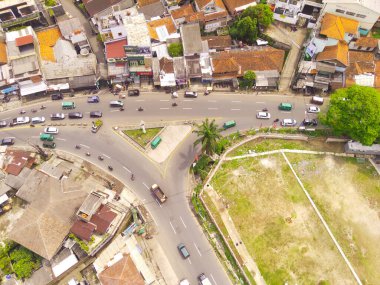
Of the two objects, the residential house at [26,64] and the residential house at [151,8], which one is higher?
the residential house at [151,8]

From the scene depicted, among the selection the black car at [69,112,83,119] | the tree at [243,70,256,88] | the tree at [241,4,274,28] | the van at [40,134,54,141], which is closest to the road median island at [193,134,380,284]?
the tree at [243,70,256,88]

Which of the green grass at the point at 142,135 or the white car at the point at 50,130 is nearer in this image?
the green grass at the point at 142,135

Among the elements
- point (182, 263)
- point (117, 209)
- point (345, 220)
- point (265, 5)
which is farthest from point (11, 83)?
point (345, 220)

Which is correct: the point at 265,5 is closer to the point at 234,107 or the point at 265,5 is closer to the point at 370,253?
the point at 234,107

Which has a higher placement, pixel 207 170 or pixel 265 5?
pixel 265 5

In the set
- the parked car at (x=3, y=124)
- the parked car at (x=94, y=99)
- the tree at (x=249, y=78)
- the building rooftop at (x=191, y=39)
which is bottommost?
the parked car at (x=3, y=124)

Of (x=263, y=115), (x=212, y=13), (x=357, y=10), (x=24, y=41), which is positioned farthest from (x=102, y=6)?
(x=357, y=10)

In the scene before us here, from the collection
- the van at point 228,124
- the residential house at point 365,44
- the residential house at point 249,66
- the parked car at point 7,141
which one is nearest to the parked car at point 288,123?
the residential house at point 249,66

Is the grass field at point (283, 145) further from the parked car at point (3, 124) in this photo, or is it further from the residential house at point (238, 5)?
the parked car at point (3, 124)
